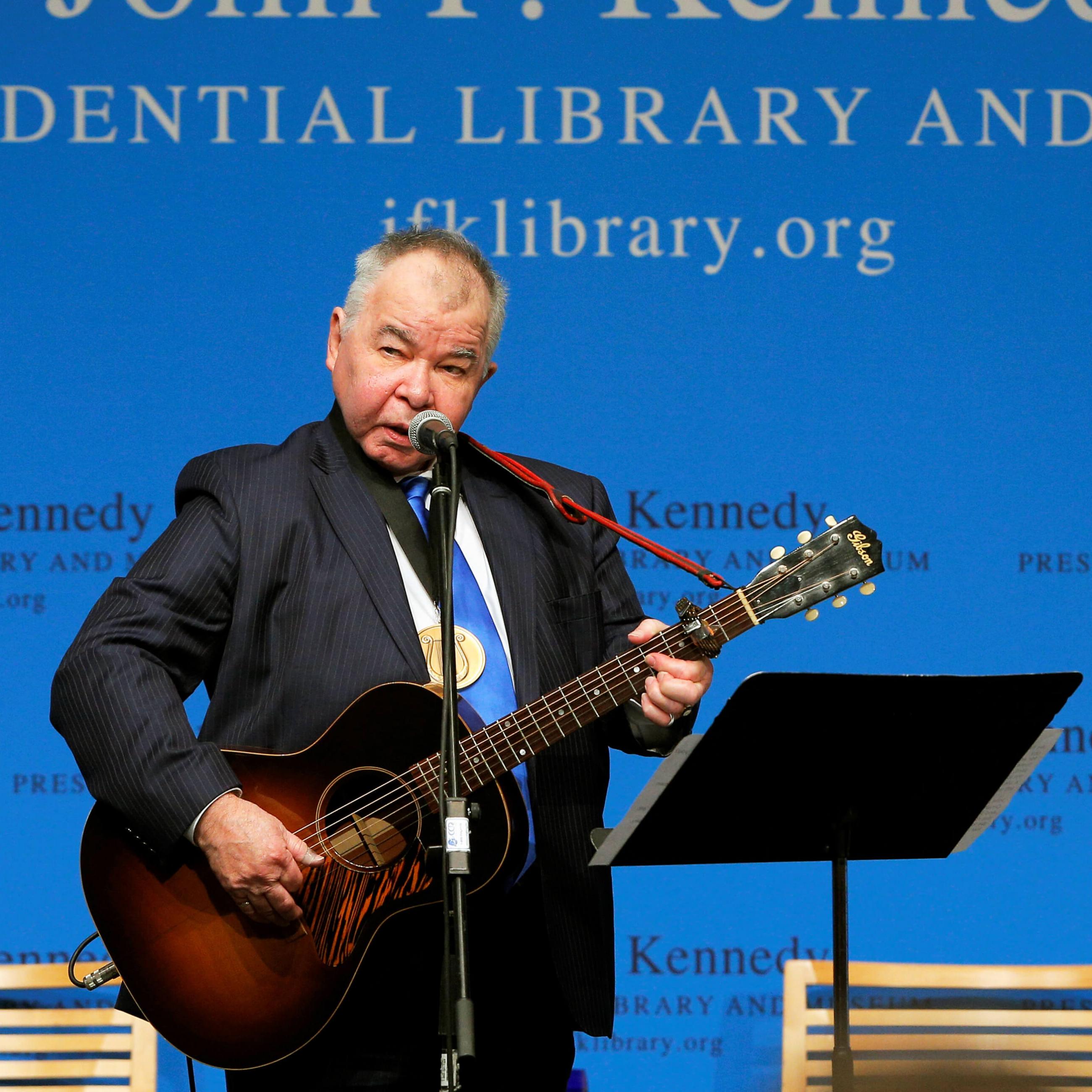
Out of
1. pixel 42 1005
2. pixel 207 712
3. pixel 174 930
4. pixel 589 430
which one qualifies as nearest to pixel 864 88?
pixel 589 430

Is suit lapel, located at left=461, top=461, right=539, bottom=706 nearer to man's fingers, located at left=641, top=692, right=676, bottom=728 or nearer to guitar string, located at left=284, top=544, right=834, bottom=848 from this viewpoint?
guitar string, located at left=284, top=544, right=834, bottom=848

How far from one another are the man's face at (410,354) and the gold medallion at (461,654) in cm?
34

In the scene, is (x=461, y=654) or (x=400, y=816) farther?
(x=461, y=654)

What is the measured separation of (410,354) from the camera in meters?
2.41

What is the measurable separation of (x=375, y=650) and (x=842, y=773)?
2.64ft

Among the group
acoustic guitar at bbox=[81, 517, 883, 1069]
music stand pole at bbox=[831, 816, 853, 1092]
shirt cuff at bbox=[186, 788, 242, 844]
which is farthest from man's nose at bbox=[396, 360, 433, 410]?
music stand pole at bbox=[831, 816, 853, 1092]

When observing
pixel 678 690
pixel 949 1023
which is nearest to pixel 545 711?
pixel 678 690

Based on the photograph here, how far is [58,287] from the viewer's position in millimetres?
3605

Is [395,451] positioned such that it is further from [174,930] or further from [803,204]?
[803,204]

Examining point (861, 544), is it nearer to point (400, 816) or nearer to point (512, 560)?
point (512, 560)

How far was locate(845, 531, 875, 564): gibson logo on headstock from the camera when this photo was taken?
2.23 m

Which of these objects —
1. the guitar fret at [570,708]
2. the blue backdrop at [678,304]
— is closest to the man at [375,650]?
the guitar fret at [570,708]

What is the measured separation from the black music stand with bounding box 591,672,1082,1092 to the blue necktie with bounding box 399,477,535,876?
40cm

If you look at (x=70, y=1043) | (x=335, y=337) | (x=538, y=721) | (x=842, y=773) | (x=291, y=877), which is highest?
(x=335, y=337)
